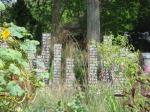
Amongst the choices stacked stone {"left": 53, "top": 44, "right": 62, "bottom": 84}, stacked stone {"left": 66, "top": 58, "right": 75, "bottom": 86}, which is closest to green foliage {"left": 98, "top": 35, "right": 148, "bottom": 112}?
stacked stone {"left": 66, "top": 58, "right": 75, "bottom": 86}

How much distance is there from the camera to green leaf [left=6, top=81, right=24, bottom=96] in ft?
13.0

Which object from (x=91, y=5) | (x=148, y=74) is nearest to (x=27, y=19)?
(x=91, y=5)

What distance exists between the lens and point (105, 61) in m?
8.47

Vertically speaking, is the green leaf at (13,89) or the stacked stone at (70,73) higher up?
the stacked stone at (70,73)

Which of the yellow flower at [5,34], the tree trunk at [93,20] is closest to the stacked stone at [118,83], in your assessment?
the yellow flower at [5,34]

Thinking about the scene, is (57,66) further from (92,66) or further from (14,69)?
(14,69)

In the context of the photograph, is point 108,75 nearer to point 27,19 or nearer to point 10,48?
point 10,48

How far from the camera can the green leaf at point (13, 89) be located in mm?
3957

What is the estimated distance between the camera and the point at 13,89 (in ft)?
13.0

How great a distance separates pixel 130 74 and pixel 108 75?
1165 millimetres

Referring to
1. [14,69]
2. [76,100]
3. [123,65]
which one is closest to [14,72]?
[14,69]

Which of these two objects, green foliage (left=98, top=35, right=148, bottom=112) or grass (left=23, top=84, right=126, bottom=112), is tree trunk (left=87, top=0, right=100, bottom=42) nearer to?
green foliage (left=98, top=35, right=148, bottom=112)

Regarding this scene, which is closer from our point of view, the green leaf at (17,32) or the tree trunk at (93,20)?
the green leaf at (17,32)

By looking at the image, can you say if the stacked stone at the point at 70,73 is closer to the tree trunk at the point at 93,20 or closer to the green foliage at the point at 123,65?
the green foliage at the point at 123,65
